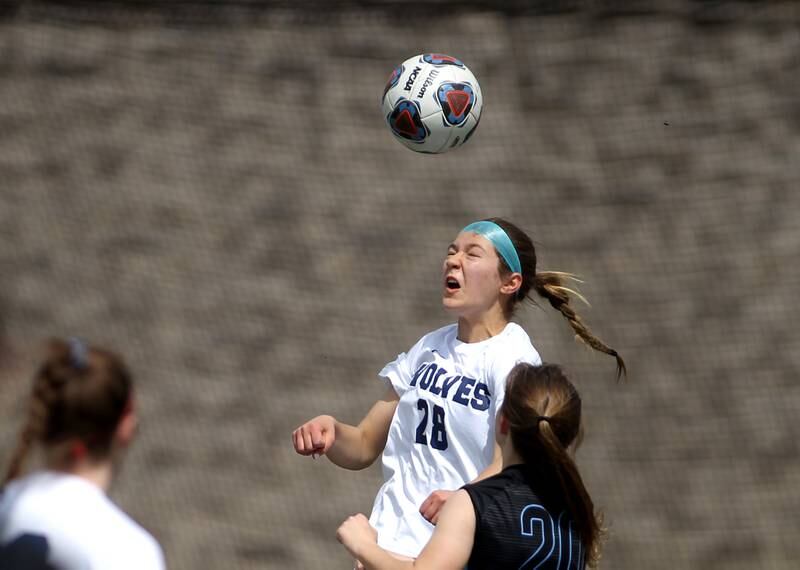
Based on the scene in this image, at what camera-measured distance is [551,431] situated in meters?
2.53

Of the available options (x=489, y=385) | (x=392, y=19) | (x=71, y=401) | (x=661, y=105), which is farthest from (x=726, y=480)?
(x=71, y=401)

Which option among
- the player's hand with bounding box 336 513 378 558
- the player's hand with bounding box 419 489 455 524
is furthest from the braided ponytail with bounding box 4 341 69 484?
the player's hand with bounding box 419 489 455 524

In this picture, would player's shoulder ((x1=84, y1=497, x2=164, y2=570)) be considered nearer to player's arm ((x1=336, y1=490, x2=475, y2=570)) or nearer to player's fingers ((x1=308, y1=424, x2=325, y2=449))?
player's arm ((x1=336, y1=490, x2=475, y2=570))

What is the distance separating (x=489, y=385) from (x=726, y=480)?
12.9ft

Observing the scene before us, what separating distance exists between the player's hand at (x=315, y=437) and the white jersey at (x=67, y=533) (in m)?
1.40

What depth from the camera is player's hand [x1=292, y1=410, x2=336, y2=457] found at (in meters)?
3.29

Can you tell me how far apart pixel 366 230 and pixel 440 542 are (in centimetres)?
491

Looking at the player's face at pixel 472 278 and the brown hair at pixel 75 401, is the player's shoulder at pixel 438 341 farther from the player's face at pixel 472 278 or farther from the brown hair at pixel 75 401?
the brown hair at pixel 75 401

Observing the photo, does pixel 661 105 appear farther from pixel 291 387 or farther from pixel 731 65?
pixel 291 387

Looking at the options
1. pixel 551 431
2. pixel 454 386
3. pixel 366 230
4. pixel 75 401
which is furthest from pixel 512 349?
pixel 366 230

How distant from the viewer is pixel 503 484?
254 centimetres

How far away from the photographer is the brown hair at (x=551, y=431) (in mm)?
2537

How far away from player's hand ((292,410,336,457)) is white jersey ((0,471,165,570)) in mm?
1399

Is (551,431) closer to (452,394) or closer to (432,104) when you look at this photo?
(452,394)
